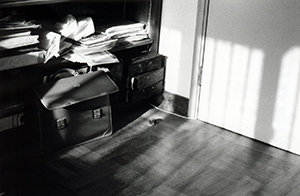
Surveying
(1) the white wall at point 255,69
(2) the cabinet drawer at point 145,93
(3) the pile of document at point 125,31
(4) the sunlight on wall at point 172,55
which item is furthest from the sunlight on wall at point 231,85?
(3) the pile of document at point 125,31

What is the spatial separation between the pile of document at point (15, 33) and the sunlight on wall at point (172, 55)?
1138 mm

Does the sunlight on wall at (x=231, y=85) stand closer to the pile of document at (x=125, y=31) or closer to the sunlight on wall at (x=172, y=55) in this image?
the sunlight on wall at (x=172, y=55)

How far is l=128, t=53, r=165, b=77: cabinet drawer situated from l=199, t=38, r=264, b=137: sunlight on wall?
1.25 feet

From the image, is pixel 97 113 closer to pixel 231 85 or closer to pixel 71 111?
pixel 71 111

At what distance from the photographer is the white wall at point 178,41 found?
11.8ft

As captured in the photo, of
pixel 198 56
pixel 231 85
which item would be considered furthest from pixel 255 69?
pixel 198 56

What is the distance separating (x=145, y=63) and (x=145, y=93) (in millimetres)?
236

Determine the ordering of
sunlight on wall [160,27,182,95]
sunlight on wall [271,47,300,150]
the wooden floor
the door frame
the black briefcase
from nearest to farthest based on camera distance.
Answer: the wooden floor < the black briefcase < sunlight on wall [271,47,300,150] < the door frame < sunlight on wall [160,27,182,95]

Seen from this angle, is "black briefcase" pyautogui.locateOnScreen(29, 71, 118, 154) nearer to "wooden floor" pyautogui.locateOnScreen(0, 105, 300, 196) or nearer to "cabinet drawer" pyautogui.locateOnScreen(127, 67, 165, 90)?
"wooden floor" pyautogui.locateOnScreen(0, 105, 300, 196)

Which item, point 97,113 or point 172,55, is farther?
point 172,55

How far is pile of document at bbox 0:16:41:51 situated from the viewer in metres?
2.81

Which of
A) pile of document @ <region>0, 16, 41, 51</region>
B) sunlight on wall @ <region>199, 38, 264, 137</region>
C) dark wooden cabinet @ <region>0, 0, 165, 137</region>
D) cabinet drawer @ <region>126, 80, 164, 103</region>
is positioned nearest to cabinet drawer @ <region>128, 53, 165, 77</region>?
dark wooden cabinet @ <region>0, 0, 165, 137</region>

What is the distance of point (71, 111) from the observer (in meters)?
3.11

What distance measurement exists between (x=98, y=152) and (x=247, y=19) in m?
1.34
